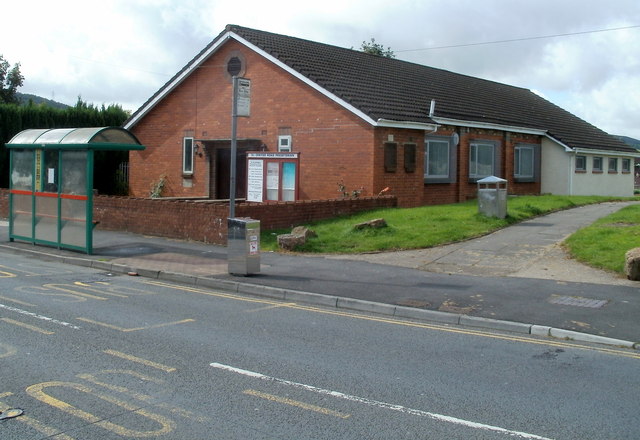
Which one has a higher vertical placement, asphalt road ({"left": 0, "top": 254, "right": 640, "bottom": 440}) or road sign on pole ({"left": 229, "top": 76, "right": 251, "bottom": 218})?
road sign on pole ({"left": 229, "top": 76, "right": 251, "bottom": 218})

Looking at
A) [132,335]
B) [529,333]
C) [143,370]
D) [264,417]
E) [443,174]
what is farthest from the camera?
[443,174]

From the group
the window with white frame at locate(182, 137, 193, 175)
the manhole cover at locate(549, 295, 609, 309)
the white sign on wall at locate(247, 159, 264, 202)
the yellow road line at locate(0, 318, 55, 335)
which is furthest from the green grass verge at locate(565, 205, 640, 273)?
the window with white frame at locate(182, 137, 193, 175)

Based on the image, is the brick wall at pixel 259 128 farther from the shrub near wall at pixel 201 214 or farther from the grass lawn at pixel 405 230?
the grass lawn at pixel 405 230

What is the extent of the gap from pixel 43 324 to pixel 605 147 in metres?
30.1

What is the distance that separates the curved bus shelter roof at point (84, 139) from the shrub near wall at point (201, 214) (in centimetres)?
250

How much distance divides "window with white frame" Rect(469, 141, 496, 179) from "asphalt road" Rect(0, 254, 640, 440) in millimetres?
17520

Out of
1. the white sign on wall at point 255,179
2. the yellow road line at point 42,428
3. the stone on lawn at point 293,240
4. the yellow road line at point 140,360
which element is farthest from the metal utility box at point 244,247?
the white sign on wall at point 255,179

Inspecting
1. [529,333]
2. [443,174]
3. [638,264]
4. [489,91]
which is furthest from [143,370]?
[489,91]

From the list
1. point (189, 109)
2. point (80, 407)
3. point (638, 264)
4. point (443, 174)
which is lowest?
point (80, 407)

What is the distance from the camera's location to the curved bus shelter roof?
15.1 m

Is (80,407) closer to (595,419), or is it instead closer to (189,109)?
(595,419)

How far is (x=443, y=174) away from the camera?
2453cm

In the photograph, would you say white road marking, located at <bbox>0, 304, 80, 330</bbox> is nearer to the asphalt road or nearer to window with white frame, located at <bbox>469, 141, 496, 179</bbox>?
the asphalt road

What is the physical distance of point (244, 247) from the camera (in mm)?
12328
